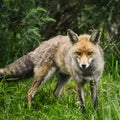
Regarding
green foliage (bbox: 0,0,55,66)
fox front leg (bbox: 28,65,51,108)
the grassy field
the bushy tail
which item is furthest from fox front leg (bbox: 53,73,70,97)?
green foliage (bbox: 0,0,55,66)

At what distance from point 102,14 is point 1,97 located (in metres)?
3.33

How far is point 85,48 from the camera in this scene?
8836 millimetres

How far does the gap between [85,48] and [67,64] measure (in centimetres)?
78

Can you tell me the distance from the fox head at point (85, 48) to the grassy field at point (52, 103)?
50 cm

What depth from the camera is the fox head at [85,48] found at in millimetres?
8669

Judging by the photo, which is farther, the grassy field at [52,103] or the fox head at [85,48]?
the fox head at [85,48]

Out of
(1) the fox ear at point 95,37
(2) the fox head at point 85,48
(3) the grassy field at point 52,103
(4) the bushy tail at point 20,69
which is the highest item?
(1) the fox ear at point 95,37

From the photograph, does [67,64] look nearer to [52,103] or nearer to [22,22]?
[52,103]

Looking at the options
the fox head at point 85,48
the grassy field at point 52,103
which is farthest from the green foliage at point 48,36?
the fox head at point 85,48

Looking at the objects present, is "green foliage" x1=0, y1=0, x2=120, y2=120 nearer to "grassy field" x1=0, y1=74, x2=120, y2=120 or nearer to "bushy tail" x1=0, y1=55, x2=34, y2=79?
"grassy field" x1=0, y1=74, x2=120, y2=120

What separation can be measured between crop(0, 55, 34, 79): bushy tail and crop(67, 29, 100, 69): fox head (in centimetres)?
128

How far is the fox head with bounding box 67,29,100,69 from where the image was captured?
8.67m

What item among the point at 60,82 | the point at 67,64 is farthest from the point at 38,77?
the point at 67,64

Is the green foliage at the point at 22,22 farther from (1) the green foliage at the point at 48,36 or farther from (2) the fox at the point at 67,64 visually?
(2) the fox at the point at 67,64
